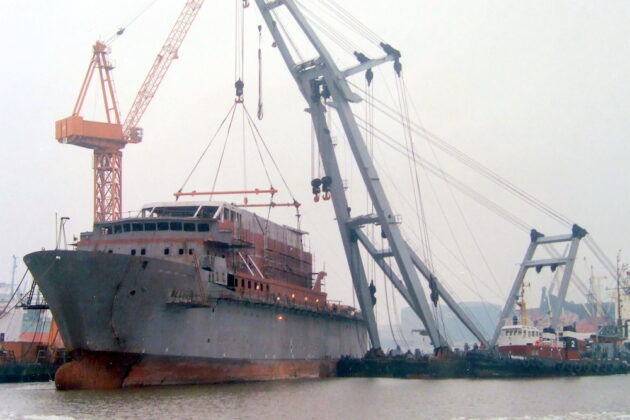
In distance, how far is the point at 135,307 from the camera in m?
37.5

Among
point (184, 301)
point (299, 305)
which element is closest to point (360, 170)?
point (299, 305)

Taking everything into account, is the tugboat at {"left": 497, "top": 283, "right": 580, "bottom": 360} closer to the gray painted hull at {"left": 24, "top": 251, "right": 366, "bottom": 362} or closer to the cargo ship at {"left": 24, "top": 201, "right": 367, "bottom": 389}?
the cargo ship at {"left": 24, "top": 201, "right": 367, "bottom": 389}

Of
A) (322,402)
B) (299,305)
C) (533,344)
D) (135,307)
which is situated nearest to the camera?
(322,402)

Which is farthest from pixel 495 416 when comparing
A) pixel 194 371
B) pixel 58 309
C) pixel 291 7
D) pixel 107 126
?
pixel 107 126

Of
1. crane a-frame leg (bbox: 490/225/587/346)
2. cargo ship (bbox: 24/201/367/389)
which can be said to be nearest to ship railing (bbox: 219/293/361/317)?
cargo ship (bbox: 24/201/367/389)

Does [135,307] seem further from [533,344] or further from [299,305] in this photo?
[533,344]

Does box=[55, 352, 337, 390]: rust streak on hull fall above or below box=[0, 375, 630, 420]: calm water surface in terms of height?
above

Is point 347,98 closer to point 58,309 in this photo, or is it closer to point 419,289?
point 419,289

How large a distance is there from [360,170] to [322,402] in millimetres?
20614

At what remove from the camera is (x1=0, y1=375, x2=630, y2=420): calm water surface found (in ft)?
96.6

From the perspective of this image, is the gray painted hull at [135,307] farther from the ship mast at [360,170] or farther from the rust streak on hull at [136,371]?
the ship mast at [360,170]

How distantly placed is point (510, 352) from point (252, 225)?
22.6 metres

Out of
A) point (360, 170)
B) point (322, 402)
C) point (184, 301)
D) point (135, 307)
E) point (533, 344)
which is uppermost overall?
point (360, 170)

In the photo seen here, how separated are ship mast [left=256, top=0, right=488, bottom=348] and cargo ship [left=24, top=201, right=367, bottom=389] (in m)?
4.48
